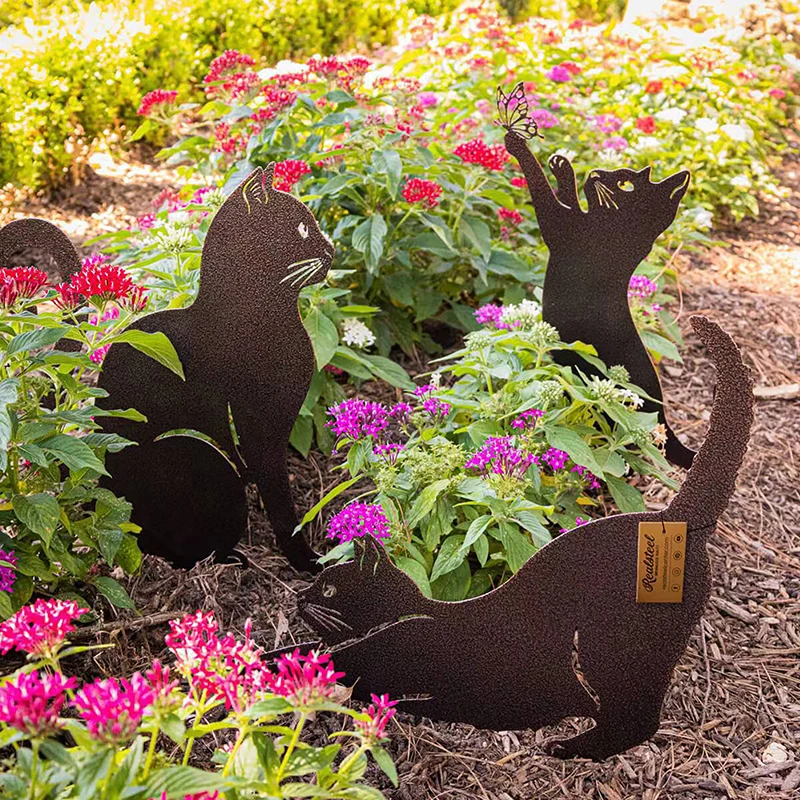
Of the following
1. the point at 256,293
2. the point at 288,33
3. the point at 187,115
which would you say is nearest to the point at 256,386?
the point at 256,293

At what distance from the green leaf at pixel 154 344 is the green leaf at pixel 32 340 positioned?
149mm

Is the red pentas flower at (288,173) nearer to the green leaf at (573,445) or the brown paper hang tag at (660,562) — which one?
the green leaf at (573,445)

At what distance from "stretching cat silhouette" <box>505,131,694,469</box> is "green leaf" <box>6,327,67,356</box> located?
1253 mm

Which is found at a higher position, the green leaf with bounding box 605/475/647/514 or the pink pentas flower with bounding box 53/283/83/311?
the pink pentas flower with bounding box 53/283/83/311

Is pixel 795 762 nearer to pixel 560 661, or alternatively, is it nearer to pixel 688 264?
pixel 560 661

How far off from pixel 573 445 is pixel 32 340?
3.76 ft

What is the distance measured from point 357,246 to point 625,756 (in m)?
1.62

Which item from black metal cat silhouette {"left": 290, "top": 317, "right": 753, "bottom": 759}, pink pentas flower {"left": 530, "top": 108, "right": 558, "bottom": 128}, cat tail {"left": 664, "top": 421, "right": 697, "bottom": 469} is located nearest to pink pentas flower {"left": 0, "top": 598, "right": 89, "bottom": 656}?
black metal cat silhouette {"left": 290, "top": 317, "right": 753, "bottom": 759}

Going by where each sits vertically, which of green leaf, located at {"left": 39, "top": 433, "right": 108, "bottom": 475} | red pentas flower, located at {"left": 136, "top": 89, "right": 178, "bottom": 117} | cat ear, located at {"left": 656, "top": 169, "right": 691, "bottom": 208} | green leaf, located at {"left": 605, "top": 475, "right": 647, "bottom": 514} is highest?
red pentas flower, located at {"left": 136, "top": 89, "right": 178, "bottom": 117}

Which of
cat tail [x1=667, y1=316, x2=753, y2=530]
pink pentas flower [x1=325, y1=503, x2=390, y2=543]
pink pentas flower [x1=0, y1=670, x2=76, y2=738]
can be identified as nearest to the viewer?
pink pentas flower [x1=0, y1=670, x2=76, y2=738]

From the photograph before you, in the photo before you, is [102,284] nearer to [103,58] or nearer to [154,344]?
[154,344]

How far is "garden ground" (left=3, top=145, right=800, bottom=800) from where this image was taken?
Result: 1.82m

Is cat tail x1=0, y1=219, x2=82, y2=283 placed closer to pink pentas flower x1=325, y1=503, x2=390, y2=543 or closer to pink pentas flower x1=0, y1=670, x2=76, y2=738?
pink pentas flower x1=325, y1=503, x2=390, y2=543

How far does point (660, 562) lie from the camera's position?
5.28 feet
